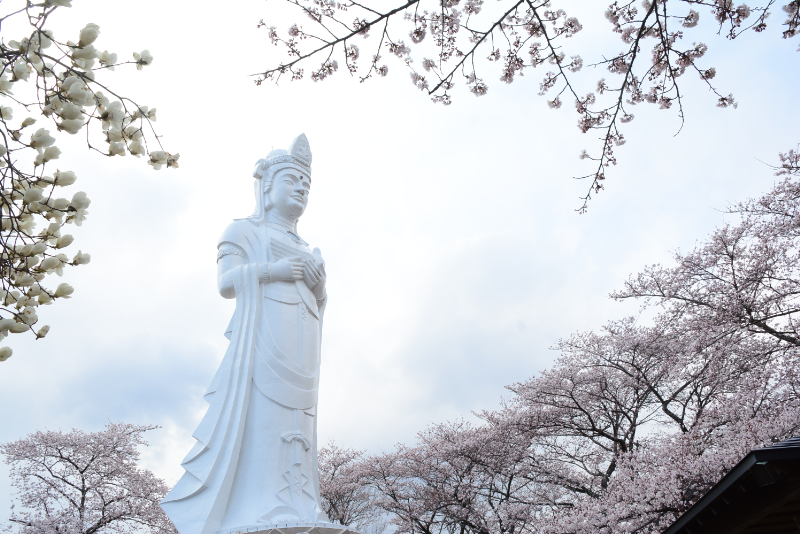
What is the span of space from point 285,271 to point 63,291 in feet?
16.9

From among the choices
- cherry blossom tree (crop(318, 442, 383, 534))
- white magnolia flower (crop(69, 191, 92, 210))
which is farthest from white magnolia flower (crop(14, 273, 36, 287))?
cherry blossom tree (crop(318, 442, 383, 534))

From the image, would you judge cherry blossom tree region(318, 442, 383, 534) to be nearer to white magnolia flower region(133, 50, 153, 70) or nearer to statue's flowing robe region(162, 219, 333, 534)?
statue's flowing robe region(162, 219, 333, 534)

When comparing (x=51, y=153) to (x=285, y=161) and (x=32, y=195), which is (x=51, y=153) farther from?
(x=285, y=161)

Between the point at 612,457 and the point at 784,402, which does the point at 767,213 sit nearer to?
the point at 784,402

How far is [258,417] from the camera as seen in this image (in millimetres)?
6395

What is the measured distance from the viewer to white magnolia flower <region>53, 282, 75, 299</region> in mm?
2080

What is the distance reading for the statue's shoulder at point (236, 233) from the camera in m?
7.58

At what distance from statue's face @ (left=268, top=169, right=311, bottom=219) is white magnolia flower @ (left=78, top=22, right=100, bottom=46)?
638 cm

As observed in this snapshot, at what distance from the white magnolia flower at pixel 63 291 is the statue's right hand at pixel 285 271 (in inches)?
202

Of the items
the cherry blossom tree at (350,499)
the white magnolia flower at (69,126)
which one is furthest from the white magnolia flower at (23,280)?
the cherry blossom tree at (350,499)

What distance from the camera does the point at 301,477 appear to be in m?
6.21

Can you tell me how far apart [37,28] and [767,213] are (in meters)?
11.8

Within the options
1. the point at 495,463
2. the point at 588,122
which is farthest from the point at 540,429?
the point at 588,122

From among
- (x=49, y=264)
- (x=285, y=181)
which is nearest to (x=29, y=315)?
(x=49, y=264)
